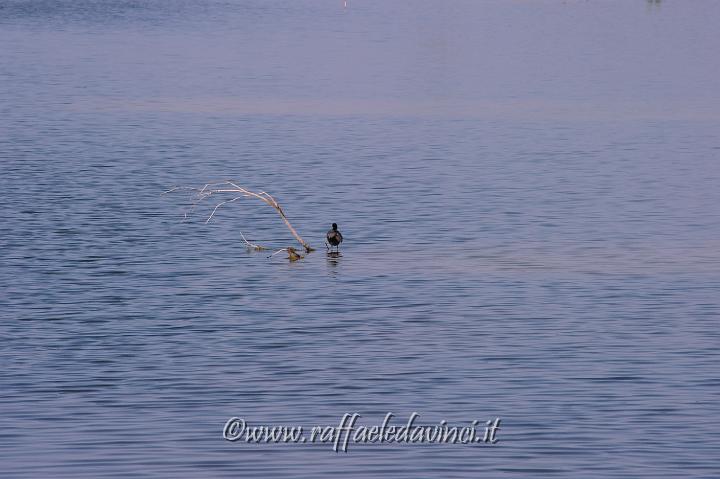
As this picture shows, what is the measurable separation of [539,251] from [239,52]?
242ft

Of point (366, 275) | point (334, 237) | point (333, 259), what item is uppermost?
point (334, 237)

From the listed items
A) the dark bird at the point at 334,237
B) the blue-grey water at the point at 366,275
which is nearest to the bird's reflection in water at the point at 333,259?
the blue-grey water at the point at 366,275

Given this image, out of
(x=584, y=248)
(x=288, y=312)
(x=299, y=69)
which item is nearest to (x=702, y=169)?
(x=584, y=248)

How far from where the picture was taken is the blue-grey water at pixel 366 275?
22.7 meters

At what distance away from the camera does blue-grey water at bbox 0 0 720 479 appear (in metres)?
22.7

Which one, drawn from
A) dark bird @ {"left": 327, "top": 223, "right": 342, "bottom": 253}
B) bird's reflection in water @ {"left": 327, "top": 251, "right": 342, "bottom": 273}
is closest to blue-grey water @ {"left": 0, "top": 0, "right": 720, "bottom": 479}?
bird's reflection in water @ {"left": 327, "top": 251, "right": 342, "bottom": 273}

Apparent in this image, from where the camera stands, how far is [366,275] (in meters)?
35.4

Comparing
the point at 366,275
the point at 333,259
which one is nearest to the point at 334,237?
the point at 333,259

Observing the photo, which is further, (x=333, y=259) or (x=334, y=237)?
(x=333, y=259)

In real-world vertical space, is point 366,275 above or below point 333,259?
above

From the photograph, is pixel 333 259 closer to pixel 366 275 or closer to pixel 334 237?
pixel 334 237

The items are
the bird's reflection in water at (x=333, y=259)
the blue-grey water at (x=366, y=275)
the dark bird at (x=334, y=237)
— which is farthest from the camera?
the dark bird at (x=334, y=237)

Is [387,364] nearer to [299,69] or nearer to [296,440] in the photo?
[296,440]

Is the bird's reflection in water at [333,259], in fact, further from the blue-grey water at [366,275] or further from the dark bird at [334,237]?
the dark bird at [334,237]
